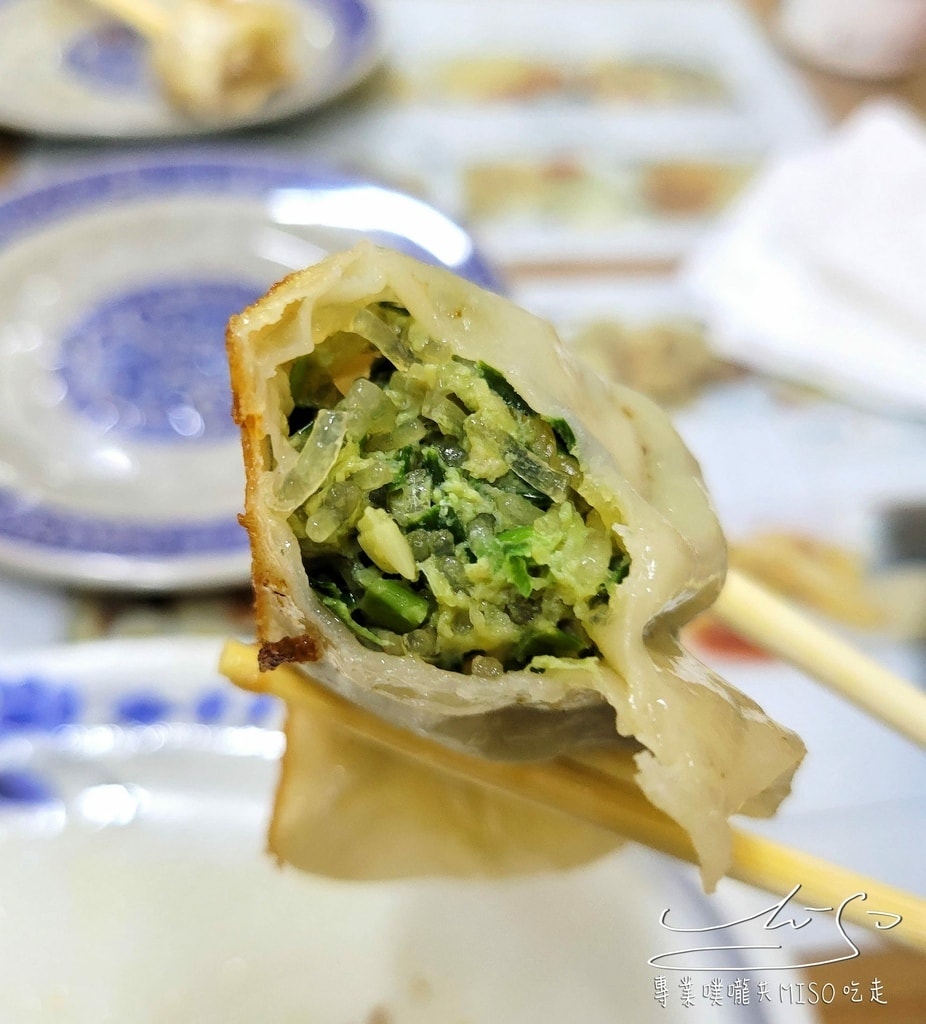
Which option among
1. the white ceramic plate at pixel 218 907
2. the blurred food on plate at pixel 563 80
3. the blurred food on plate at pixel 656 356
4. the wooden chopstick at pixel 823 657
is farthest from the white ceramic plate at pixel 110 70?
the wooden chopstick at pixel 823 657

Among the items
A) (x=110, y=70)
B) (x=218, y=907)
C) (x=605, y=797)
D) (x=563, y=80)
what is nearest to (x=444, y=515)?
(x=605, y=797)

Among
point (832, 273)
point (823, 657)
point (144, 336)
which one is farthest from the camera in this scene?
point (832, 273)

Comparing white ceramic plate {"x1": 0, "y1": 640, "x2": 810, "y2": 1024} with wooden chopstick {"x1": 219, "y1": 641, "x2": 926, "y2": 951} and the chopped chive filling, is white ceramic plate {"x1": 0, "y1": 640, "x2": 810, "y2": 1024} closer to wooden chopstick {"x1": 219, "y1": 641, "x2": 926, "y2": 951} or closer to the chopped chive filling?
wooden chopstick {"x1": 219, "y1": 641, "x2": 926, "y2": 951}

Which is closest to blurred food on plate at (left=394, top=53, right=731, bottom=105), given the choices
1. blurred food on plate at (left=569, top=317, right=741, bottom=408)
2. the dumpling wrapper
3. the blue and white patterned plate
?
the blue and white patterned plate

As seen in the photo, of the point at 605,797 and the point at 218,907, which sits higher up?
the point at 605,797

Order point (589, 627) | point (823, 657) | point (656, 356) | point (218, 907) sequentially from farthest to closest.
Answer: point (656, 356)
point (218, 907)
point (823, 657)
point (589, 627)

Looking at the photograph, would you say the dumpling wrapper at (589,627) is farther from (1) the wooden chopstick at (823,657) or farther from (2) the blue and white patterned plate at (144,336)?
(2) the blue and white patterned plate at (144,336)

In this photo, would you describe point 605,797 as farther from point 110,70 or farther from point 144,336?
point 110,70
